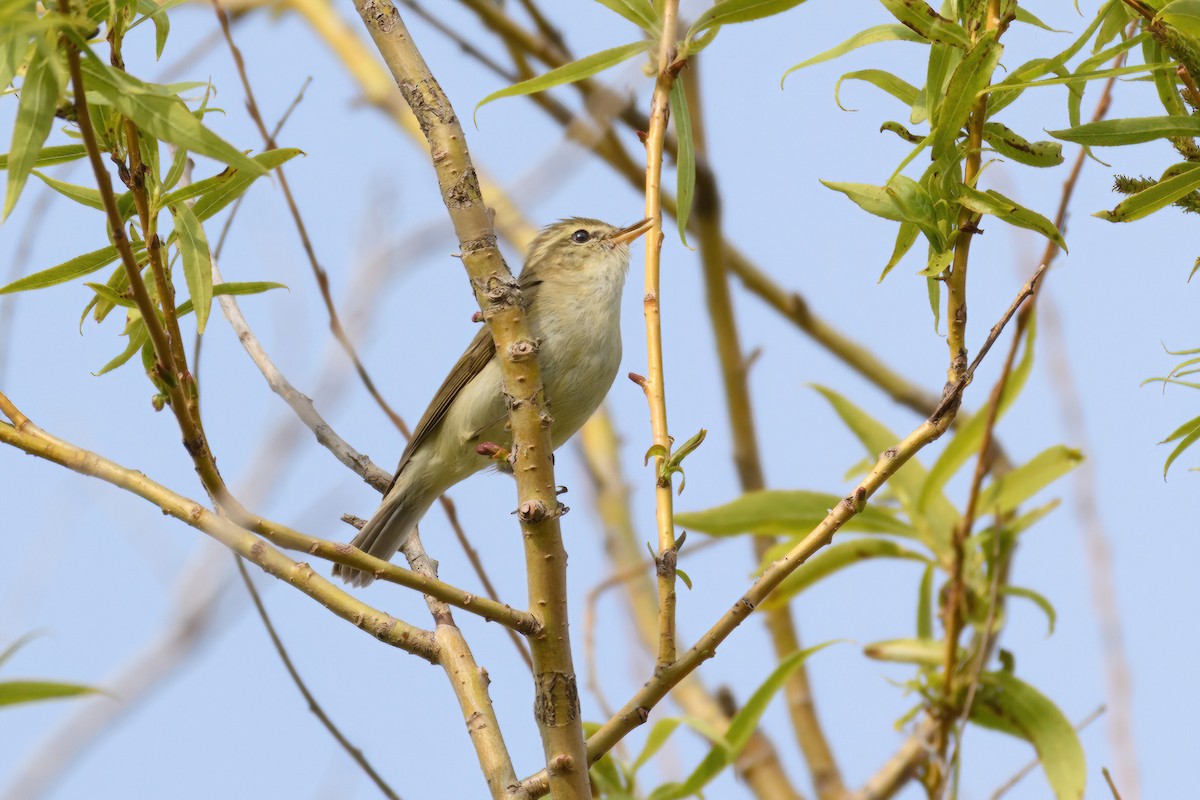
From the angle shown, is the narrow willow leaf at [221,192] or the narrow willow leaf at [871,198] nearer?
the narrow willow leaf at [871,198]

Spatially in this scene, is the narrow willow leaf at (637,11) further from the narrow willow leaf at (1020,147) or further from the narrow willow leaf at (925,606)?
the narrow willow leaf at (925,606)

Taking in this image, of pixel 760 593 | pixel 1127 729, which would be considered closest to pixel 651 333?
pixel 760 593

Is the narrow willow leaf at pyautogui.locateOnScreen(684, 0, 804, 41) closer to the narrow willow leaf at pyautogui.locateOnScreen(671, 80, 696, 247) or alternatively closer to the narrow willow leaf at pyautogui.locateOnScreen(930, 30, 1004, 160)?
the narrow willow leaf at pyautogui.locateOnScreen(671, 80, 696, 247)

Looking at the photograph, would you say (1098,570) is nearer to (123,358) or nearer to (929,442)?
(929,442)

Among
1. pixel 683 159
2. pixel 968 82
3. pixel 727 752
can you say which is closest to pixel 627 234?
pixel 727 752

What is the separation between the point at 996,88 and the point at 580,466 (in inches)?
149

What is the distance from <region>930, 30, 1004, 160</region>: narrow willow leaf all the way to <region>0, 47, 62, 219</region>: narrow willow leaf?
1.25m

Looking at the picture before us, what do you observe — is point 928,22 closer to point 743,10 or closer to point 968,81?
point 968,81

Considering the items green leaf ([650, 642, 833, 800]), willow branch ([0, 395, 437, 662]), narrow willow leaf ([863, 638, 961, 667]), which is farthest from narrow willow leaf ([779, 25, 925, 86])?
narrow willow leaf ([863, 638, 961, 667])

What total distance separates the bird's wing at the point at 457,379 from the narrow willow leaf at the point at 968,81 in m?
3.16

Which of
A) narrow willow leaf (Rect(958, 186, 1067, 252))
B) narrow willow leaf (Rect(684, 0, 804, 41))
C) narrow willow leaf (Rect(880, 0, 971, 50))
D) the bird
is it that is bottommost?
narrow willow leaf (Rect(958, 186, 1067, 252))

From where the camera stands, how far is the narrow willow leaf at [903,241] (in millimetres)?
2174

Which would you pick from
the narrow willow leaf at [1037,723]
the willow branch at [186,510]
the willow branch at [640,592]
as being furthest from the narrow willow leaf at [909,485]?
the willow branch at [186,510]

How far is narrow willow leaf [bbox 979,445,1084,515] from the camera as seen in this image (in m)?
3.86
